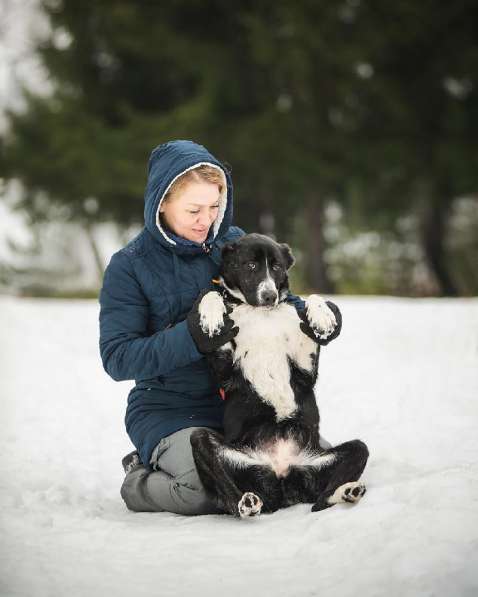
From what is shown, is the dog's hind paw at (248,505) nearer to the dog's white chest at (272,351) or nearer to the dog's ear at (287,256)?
the dog's white chest at (272,351)

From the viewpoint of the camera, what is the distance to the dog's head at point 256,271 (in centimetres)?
319

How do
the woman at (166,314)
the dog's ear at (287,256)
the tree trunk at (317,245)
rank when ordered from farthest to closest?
the tree trunk at (317,245)
the dog's ear at (287,256)
the woman at (166,314)

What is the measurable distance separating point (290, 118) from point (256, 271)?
12.2 m

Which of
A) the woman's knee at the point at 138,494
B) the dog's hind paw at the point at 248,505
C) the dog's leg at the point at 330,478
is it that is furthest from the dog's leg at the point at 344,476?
the woman's knee at the point at 138,494

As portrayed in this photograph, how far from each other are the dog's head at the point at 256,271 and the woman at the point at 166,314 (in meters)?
0.17

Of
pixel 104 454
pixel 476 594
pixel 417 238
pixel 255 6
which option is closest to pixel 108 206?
pixel 255 6

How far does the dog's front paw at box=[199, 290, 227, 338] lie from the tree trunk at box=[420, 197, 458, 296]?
12.8 m

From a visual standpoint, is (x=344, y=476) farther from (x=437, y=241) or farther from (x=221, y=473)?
(x=437, y=241)

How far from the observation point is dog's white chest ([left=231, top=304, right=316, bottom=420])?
3.15 meters

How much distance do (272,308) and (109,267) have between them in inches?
33.8

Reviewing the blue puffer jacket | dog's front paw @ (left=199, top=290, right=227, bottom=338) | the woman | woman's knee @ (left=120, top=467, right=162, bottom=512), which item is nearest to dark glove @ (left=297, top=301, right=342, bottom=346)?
the woman

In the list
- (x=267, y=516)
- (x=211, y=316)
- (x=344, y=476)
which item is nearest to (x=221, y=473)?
(x=267, y=516)

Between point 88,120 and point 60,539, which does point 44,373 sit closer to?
point 60,539

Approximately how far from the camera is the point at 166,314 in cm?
339
